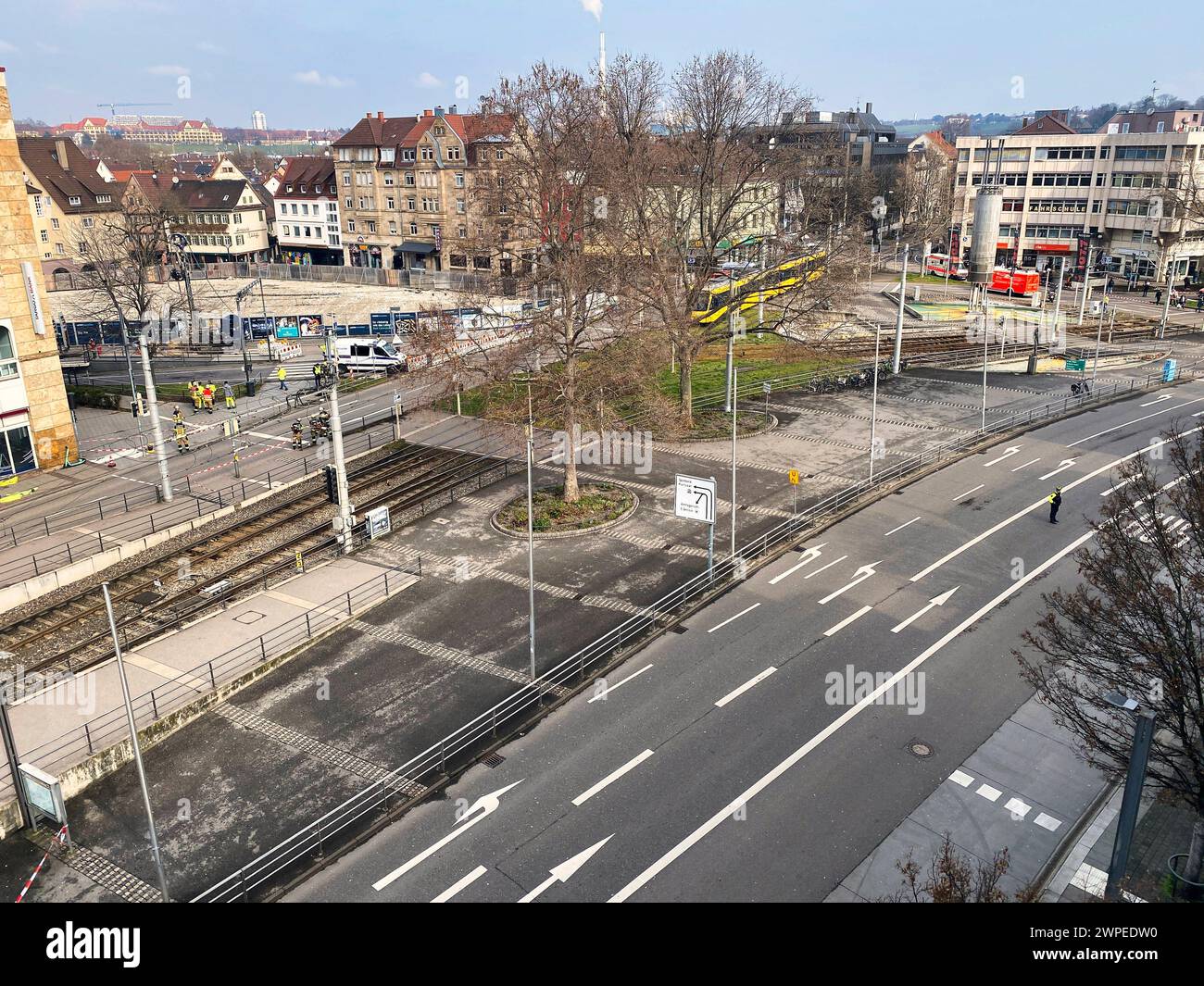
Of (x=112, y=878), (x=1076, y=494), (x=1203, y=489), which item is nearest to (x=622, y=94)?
(x=1076, y=494)

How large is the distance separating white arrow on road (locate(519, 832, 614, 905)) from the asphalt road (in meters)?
0.04

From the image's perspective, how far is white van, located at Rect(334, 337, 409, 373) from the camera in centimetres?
5603

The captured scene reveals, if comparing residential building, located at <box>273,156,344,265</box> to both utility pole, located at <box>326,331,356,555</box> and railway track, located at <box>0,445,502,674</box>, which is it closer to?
railway track, located at <box>0,445,502,674</box>

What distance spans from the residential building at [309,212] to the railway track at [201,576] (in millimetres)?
73283

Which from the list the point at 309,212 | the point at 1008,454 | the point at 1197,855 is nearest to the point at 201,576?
the point at 1197,855

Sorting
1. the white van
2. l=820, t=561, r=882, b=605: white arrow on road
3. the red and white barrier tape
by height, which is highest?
the white van

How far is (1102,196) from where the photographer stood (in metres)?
84.2

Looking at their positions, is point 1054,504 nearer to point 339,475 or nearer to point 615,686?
point 615,686

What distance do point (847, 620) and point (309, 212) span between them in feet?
314

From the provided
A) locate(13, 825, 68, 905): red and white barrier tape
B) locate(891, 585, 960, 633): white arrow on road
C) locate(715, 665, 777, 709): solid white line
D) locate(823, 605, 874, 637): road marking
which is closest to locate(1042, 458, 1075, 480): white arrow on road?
locate(891, 585, 960, 633): white arrow on road

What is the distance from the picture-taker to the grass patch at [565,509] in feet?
108

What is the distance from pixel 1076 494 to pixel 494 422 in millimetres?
22955

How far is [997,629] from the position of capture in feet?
84.4
